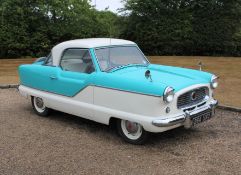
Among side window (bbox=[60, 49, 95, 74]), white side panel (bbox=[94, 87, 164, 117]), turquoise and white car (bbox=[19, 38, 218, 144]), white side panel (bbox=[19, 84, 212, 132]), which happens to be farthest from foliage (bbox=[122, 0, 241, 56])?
white side panel (bbox=[94, 87, 164, 117])

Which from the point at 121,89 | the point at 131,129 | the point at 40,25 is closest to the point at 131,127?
the point at 131,129

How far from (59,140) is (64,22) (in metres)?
17.4

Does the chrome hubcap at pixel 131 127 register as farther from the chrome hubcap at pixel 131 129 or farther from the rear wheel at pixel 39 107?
the rear wheel at pixel 39 107

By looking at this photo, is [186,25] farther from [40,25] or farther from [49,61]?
[49,61]

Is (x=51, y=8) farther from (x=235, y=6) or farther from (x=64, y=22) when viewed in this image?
(x=235, y=6)

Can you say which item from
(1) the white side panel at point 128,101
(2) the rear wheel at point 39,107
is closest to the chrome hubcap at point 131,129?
(1) the white side panel at point 128,101

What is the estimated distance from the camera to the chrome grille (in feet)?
18.6

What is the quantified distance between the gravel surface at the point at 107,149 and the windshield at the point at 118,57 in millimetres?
1181

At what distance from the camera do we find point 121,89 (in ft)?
18.7

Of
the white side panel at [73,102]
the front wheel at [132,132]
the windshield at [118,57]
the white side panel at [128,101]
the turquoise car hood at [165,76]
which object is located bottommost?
the front wheel at [132,132]

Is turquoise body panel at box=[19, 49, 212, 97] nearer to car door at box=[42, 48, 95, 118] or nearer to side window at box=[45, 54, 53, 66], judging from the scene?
car door at box=[42, 48, 95, 118]

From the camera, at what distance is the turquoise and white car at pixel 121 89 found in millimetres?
5422

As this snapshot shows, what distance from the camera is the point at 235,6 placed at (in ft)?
75.9

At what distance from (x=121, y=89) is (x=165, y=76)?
82cm
